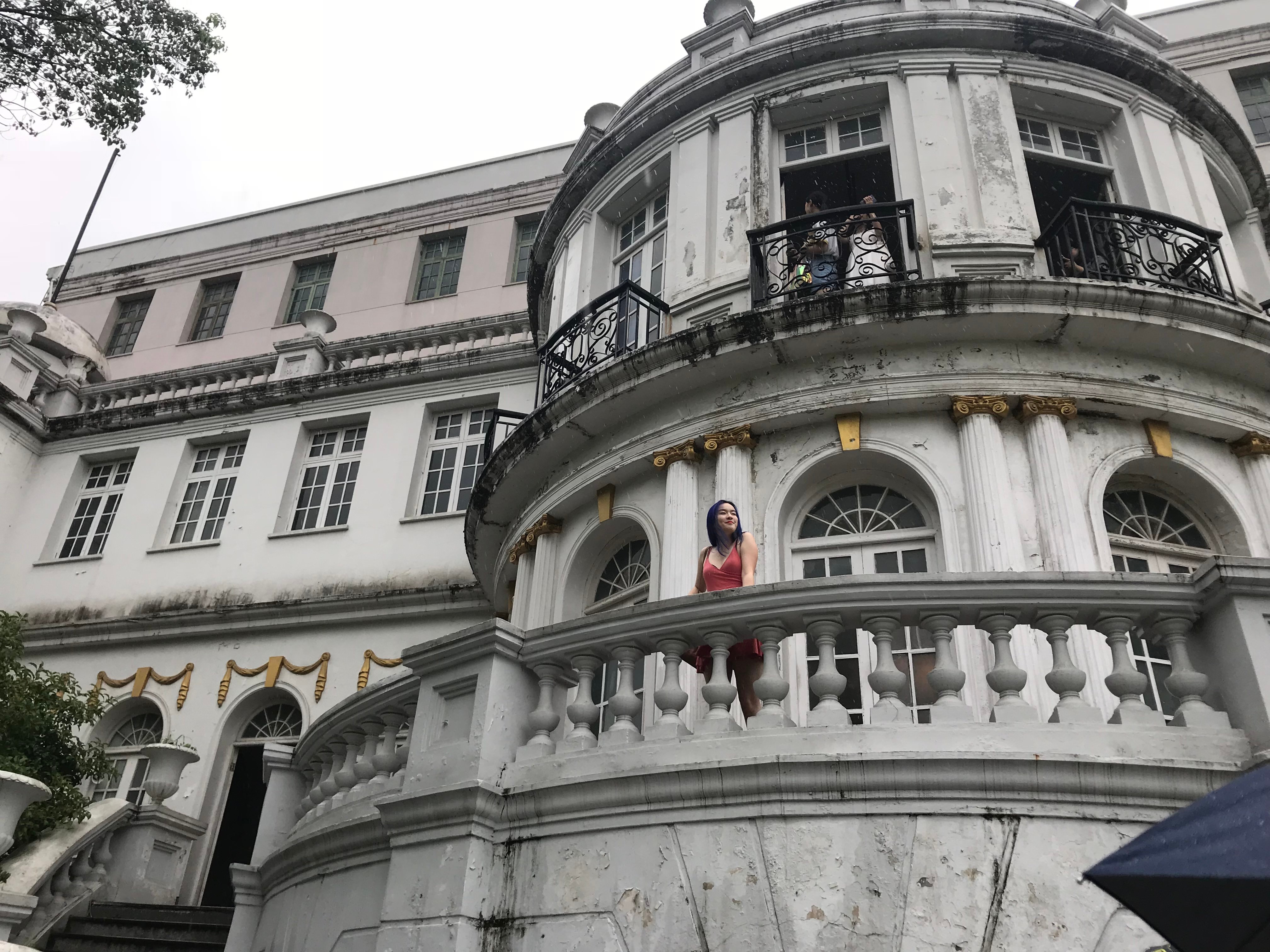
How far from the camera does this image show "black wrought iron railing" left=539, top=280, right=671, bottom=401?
1109 centimetres

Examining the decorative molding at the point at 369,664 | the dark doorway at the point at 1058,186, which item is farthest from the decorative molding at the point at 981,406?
the decorative molding at the point at 369,664

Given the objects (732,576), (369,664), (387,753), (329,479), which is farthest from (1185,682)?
(329,479)

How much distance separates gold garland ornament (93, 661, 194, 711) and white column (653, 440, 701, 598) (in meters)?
9.47

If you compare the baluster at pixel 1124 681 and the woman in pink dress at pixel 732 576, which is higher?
the woman in pink dress at pixel 732 576

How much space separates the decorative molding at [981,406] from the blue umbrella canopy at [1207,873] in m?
6.26

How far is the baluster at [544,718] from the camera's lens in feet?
18.7

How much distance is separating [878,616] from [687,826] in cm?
144

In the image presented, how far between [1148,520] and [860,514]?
2504mm

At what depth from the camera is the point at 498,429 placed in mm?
16531

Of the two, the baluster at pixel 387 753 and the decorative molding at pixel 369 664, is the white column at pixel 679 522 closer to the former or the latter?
the baluster at pixel 387 753

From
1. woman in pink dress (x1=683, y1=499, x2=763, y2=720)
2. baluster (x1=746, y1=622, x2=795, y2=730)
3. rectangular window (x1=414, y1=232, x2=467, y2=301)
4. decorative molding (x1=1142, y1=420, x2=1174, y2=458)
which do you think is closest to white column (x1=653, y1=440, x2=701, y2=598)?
woman in pink dress (x1=683, y1=499, x2=763, y2=720)

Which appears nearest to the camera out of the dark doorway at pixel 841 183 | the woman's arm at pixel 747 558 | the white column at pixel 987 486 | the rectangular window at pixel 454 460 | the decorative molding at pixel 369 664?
the woman's arm at pixel 747 558

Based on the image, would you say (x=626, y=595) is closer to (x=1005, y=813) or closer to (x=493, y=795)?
(x=493, y=795)

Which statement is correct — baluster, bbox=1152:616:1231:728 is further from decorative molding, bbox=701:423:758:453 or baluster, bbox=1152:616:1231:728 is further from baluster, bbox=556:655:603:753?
decorative molding, bbox=701:423:758:453
